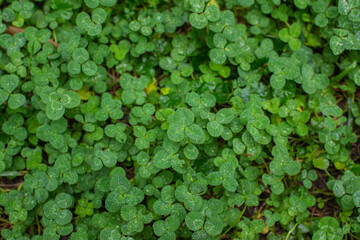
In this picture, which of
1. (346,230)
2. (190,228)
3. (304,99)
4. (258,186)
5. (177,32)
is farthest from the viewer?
(177,32)

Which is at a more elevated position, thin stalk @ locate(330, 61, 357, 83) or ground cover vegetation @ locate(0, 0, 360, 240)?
thin stalk @ locate(330, 61, 357, 83)

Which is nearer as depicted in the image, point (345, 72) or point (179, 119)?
point (179, 119)

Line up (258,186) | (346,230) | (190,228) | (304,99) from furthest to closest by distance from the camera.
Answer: (304,99), (258,186), (346,230), (190,228)

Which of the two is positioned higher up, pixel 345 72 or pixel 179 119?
pixel 345 72

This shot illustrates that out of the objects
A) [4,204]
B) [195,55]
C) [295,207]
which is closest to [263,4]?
[195,55]

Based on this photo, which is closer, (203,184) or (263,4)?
(203,184)

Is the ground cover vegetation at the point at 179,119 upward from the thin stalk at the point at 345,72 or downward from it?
downward

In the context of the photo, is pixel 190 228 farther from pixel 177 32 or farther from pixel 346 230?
pixel 177 32

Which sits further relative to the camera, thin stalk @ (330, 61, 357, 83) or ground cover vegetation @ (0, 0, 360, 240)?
thin stalk @ (330, 61, 357, 83)
